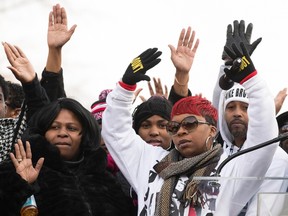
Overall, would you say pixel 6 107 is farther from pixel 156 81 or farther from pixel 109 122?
pixel 156 81

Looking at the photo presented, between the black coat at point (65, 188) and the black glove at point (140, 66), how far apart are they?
0.53 meters

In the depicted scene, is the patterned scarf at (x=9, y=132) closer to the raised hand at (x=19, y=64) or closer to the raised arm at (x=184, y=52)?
the raised hand at (x=19, y=64)

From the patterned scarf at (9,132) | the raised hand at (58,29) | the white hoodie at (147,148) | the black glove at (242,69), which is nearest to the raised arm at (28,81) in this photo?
the patterned scarf at (9,132)

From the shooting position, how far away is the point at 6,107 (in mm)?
5422

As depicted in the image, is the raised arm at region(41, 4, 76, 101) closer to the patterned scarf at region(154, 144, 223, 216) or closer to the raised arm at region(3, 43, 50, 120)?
the raised arm at region(3, 43, 50, 120)

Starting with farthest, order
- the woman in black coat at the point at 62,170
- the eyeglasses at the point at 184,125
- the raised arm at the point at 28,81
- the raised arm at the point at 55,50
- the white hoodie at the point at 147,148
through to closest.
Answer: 1. the raised arm at the point at 55,50
2. the raised arm at the point at 28,81
3. the eyeglasses at the point at 184,125
4. the woman in black coat at the point at 62,170
5. the white hoodie at the point at 147,148

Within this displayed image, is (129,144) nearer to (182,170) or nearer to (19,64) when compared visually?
(182,170)

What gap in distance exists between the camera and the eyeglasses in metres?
4.20

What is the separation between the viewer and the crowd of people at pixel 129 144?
12.4 ft

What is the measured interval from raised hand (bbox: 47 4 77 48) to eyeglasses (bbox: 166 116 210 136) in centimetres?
147

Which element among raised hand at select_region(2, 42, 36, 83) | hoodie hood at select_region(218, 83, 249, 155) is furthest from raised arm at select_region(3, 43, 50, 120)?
hoodie hood at select_region(218, 83, 249, 155)

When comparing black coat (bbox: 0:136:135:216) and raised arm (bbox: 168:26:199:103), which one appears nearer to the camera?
black coat (bbox: 0:136:135:216)

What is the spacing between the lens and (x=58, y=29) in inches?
210

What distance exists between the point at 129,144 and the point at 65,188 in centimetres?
57
